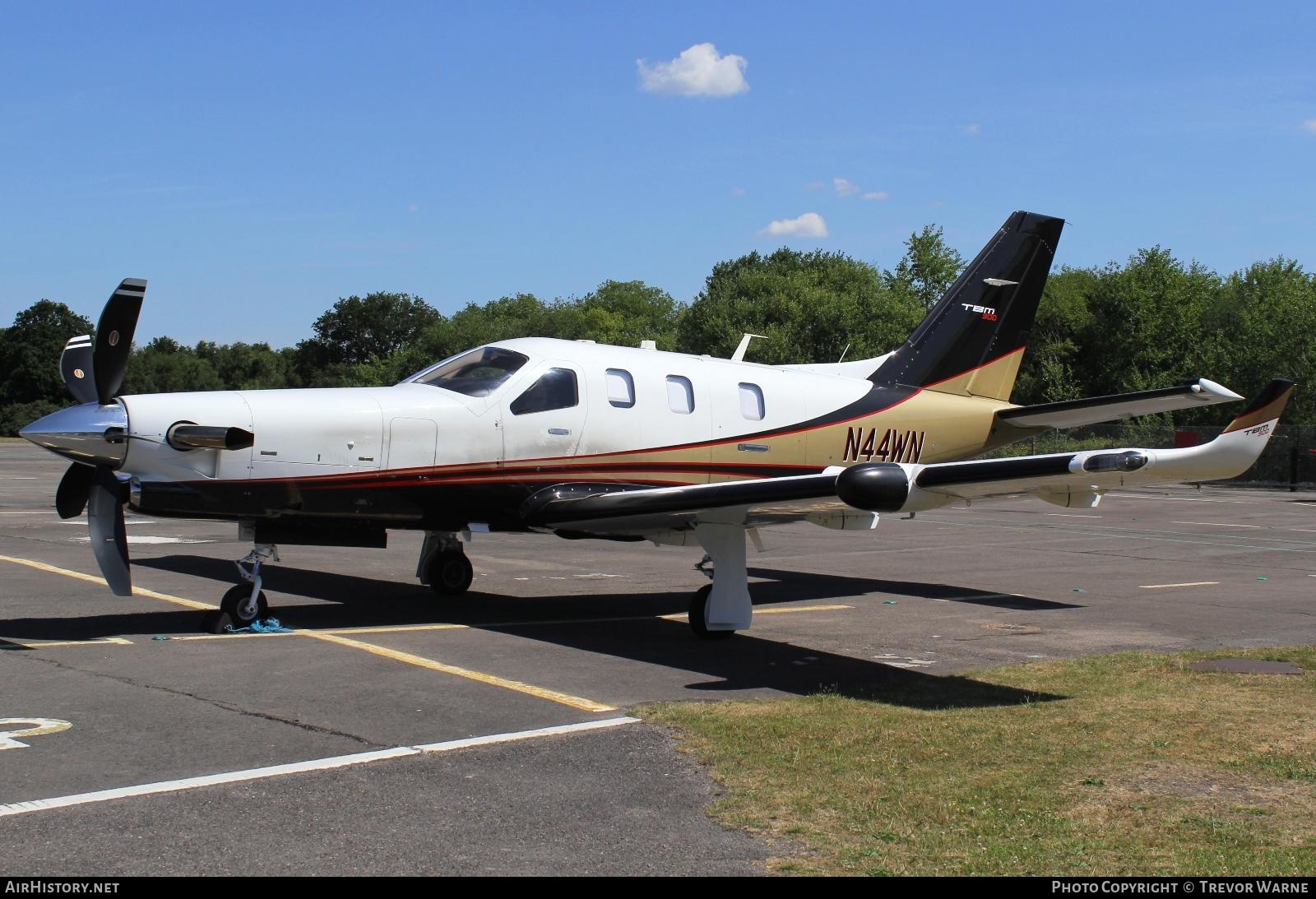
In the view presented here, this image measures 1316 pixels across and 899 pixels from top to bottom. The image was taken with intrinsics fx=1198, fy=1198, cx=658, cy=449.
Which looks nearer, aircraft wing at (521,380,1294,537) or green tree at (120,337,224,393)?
aircraft wing at (521,380,1294,537)

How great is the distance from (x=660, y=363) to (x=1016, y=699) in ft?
18.3

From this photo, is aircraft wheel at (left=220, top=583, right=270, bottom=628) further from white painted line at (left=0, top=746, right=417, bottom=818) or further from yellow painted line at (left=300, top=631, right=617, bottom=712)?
white painted line at (left=0, top=746, right=417, bottom=818)

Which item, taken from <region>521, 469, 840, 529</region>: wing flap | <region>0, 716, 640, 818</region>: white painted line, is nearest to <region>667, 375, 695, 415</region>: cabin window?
<region>521, 469, 840, 529</region>: wing flap

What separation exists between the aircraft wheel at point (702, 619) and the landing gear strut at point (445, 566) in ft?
11.4

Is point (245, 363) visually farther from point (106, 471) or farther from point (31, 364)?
point (106, 471)

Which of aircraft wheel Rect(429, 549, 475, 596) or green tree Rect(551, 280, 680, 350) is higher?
green tree Rect(551, 280, 680, 350)

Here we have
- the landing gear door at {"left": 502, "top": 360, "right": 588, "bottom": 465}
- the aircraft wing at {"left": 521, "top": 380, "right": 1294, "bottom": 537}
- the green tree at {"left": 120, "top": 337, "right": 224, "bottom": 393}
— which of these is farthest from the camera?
the green tree at {"left": 120, "top": 337, "right": 224, "bottom": 393}

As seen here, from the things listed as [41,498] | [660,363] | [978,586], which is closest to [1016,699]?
[660,363]

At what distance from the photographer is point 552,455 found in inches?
467

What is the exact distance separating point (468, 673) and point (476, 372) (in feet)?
11.4

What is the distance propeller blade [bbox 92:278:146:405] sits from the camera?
1016 cm

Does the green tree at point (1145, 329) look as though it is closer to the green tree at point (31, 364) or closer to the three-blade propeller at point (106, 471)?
the three-blade propeller at point (106, 471)

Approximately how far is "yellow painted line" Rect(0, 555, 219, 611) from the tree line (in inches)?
1823

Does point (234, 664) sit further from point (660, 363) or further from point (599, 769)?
point (660, 363)
